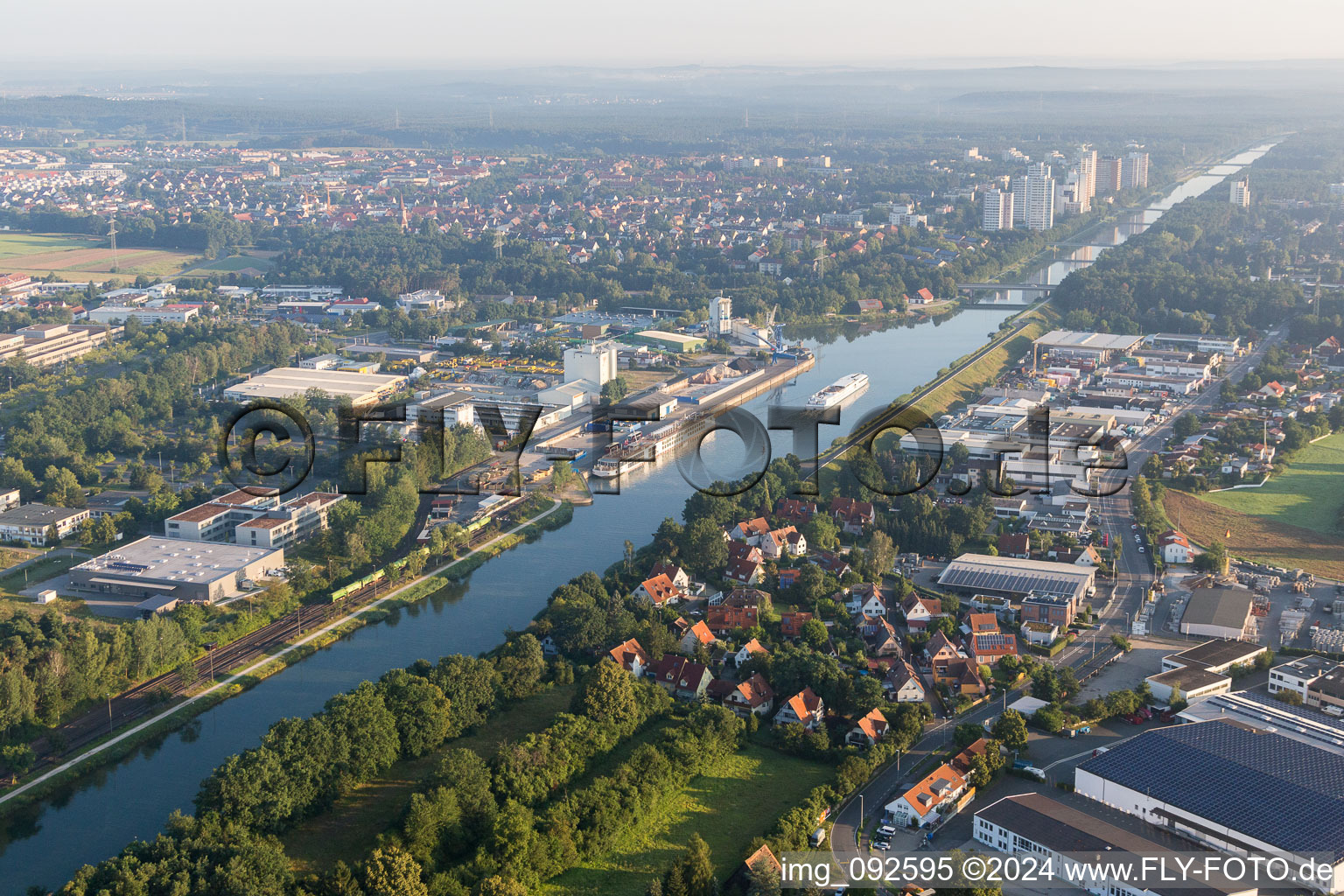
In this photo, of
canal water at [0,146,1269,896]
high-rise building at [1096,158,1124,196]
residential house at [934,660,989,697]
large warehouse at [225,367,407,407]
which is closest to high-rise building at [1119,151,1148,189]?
high-rise building at [1096,158,1124,196]

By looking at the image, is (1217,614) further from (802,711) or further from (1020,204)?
(1020,204)

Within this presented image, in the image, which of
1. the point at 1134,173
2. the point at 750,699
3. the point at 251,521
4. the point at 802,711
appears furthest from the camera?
the point at 1134,173

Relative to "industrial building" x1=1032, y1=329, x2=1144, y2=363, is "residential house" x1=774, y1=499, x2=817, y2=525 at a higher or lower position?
lower

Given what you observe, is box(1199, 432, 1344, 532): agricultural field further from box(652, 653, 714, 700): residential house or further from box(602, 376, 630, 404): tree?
box(602, 376, 630, 404): tree

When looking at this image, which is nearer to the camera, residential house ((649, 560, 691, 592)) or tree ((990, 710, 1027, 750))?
tree ((990, 710, 1027, 750))

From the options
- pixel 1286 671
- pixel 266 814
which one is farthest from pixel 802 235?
pixel 266 814

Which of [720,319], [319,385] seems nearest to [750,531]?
[319,385]

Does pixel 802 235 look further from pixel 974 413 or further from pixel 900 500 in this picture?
pixel 900 500
